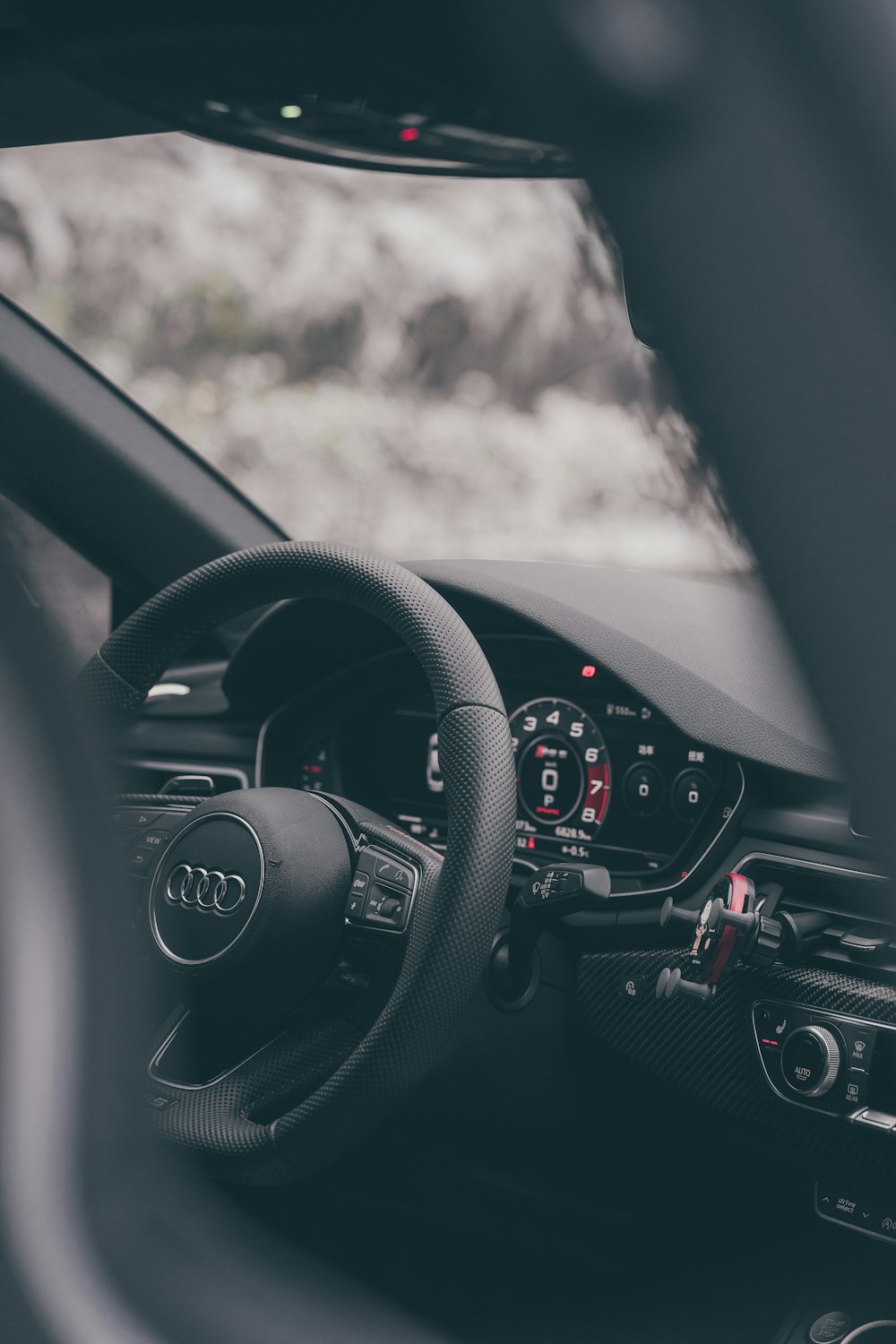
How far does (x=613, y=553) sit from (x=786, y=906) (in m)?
3.25

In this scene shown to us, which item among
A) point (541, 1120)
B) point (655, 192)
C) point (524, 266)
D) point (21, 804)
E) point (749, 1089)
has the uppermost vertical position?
point (524, 266)

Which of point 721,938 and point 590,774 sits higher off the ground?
point 590,774

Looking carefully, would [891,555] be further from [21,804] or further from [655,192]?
[21,804]

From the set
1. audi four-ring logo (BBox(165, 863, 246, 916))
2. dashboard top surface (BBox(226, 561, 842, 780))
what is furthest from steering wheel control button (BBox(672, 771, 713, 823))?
audi four-ring logo (BBox(165, 863, 246, 916))

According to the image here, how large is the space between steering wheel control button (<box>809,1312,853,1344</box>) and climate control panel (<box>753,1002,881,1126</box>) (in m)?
0.35

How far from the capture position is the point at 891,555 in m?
0.41

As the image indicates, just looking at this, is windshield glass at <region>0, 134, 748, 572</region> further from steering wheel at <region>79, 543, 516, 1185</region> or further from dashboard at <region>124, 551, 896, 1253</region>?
steering wheel at <region>79, 543, 516, 1185</region>

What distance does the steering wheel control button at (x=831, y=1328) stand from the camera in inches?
61.3

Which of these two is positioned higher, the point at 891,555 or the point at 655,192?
the point at 655,192

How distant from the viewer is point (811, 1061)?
142 cm

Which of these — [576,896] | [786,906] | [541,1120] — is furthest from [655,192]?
[541,1120]

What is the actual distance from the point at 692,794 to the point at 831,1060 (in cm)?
38

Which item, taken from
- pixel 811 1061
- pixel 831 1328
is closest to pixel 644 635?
pixel 811 1061

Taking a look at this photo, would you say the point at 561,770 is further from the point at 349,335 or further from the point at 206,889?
the point at 349,335
